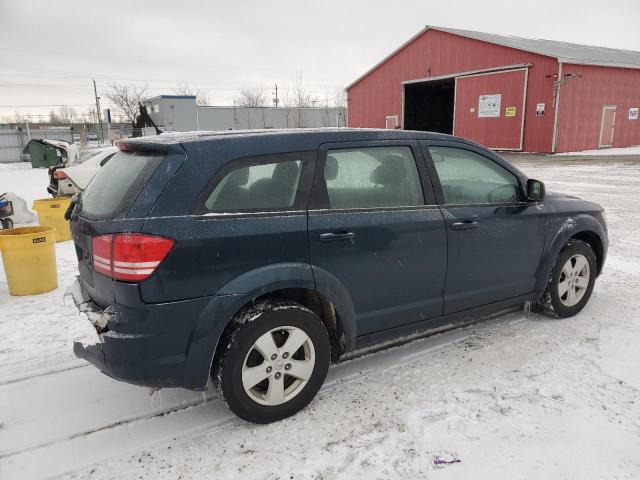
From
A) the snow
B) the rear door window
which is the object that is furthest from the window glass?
the snow

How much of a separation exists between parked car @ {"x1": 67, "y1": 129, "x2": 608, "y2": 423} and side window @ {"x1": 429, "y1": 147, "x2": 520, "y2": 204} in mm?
→ 14

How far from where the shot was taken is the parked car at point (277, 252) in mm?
2584

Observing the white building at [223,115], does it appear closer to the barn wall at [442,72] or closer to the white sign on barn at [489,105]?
the barn wall at [442,72]

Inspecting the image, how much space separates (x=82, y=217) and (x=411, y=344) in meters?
2.65

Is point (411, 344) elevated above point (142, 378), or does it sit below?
below

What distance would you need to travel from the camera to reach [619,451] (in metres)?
2.61

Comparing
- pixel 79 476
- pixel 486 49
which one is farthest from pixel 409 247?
pixel 486 49

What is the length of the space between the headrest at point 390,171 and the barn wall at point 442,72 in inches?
908

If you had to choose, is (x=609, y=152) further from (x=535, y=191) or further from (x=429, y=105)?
(x=535, y=191)

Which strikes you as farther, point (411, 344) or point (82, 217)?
point (411, 344)

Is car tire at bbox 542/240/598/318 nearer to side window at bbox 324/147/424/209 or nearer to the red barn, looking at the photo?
side window at bbox 324/147/424/209

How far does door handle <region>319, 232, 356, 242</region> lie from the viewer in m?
2.97

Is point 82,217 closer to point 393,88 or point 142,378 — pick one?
point 142,378

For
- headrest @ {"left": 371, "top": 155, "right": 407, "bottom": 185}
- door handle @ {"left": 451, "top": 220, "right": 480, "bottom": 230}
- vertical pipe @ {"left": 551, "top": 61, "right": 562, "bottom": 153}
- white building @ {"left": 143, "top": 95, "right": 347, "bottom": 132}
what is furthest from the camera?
white building @ {"left": 143, "top": 95, "right": 347, "bottom": 132}
